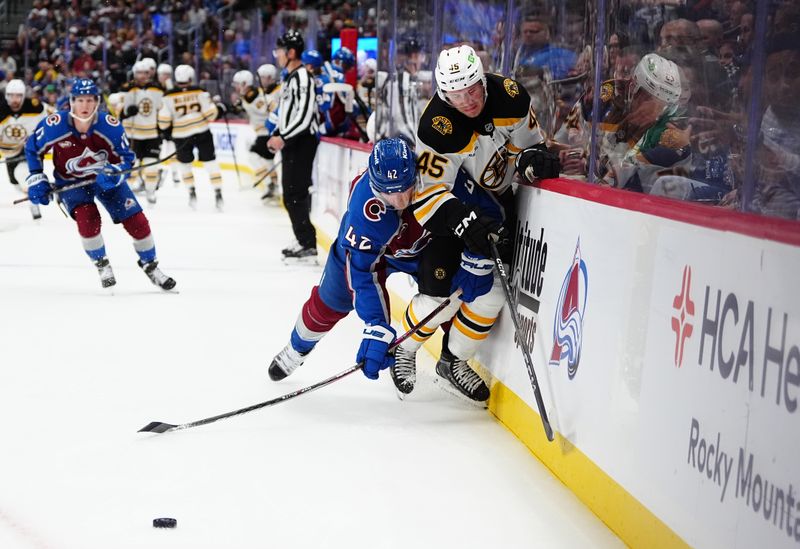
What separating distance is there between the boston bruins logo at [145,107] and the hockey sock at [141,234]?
18.0ft

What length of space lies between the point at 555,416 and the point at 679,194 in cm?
76

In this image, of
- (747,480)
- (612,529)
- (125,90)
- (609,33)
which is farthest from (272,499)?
(125,90)

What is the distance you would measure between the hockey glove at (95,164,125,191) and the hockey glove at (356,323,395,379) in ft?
9.24

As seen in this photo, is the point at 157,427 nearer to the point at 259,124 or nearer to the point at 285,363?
the point at 285,363

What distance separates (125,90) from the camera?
11602 millimetres

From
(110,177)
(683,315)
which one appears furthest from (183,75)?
(683,315)

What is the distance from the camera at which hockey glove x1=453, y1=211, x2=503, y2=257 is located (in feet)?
11.2

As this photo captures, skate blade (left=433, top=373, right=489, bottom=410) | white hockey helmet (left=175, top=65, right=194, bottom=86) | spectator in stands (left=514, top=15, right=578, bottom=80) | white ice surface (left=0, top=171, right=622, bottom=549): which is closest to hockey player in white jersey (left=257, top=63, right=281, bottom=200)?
white hockey helmet (left=175, top=65, right=194, bottom=86)

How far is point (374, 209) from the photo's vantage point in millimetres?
3480

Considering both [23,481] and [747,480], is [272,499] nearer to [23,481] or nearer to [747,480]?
[23,481]

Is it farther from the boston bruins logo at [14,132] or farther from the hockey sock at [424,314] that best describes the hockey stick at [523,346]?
the boston bruins logo at [14,132]

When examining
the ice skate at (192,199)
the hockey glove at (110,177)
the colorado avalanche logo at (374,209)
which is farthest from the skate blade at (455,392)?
the ice skate at (192,199)

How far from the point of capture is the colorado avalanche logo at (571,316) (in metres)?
2.95

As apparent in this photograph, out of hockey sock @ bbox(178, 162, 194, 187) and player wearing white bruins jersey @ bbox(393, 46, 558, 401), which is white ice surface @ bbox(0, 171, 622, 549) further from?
hockey sock @ bbox(178, 162, 194, 187)
